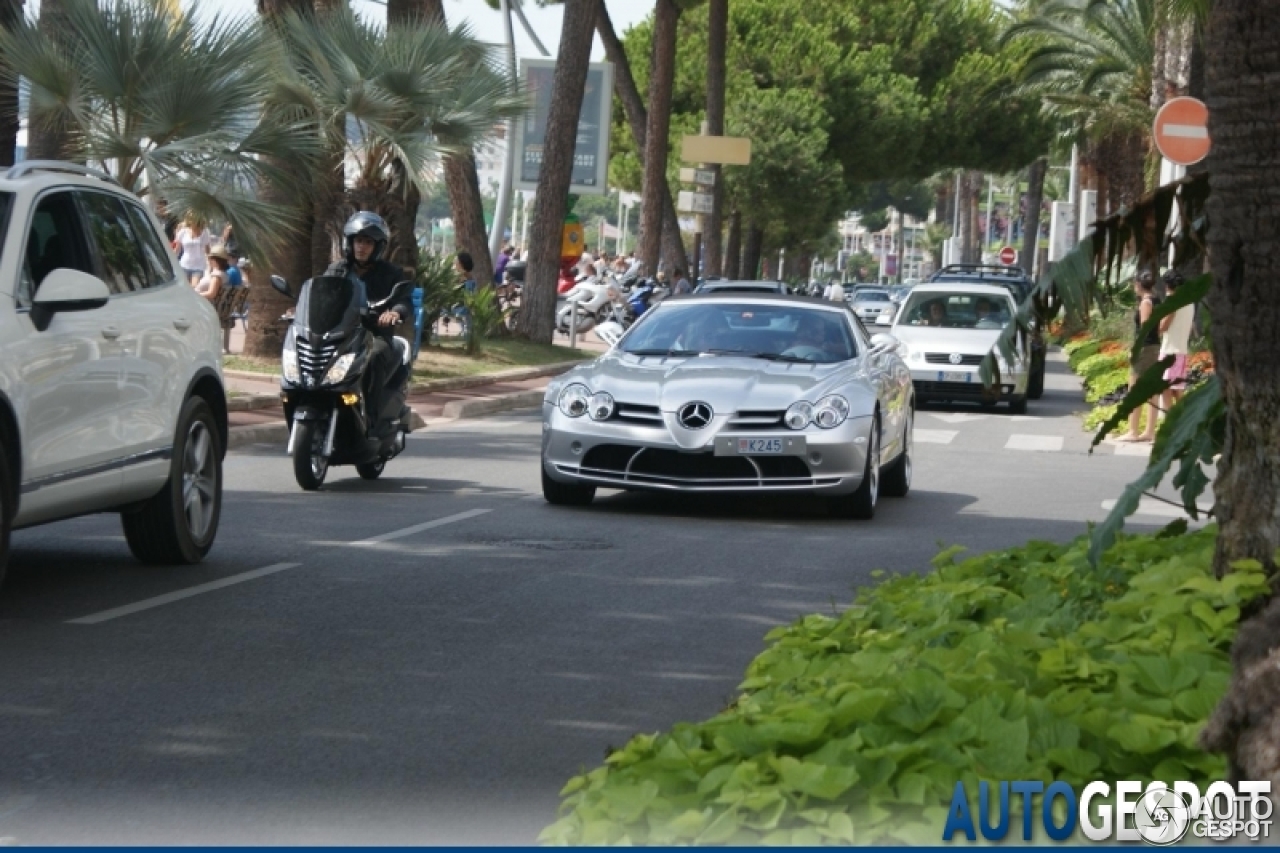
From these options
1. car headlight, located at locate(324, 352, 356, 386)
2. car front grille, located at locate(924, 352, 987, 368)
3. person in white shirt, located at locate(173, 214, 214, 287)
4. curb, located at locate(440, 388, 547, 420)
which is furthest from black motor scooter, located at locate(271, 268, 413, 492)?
person in white shirt, located at locate(173, 214, 214, 287)

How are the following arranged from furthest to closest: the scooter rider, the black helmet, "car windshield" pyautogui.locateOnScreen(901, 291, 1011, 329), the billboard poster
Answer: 1. the billboard poster
2. "car windshield" pyautogui.locateOnScreen(901, 291, 1011, 329)
3. the black helmet
4. the scooter rider

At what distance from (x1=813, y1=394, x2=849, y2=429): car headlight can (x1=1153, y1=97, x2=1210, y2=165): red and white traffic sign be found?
591 cm

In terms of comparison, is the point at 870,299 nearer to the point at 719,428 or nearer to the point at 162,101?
the point at 162,101

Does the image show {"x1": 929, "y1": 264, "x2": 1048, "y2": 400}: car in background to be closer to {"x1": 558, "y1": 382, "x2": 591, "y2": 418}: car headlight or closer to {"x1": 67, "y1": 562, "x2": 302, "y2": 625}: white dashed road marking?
{"x1": 558, "y1": 382, "x2": 591, "y2": 418}: car headlight

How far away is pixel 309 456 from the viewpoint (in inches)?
562

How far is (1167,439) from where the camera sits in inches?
312

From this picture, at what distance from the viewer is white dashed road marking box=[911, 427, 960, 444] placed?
22.4m

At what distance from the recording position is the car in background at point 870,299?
71.4 meters

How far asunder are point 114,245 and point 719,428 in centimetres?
443

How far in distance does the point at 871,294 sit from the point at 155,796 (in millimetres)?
70675

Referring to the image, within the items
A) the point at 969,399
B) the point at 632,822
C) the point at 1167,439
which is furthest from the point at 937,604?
the point at 969,399

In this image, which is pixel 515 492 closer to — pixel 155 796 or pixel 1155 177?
pixel 155 796

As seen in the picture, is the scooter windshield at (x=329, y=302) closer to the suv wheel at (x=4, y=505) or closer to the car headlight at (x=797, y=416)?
the car headlight at (x=797, y=416)

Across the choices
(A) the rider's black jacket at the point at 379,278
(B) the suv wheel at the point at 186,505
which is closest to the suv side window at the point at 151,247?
(B) the suv wheel at the point at 186,505
